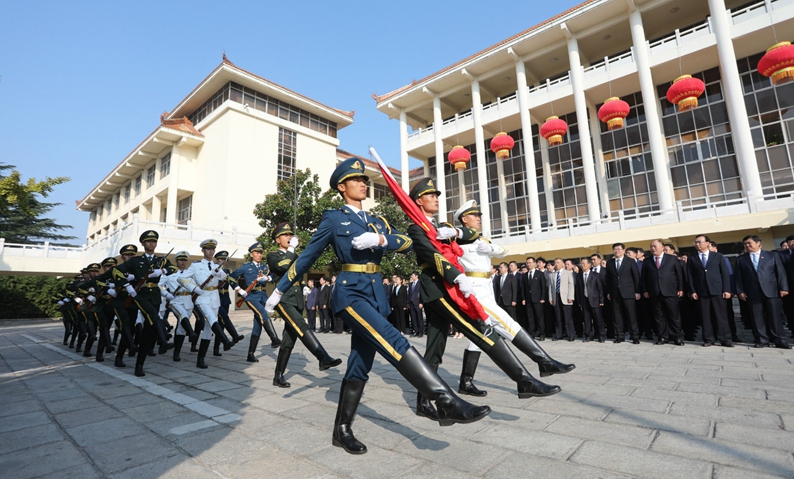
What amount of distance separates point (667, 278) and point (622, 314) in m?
1.31

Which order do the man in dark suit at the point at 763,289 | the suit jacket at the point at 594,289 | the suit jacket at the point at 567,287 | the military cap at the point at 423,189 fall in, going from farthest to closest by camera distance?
the suit jacket at the point at 567,287
the suit jacket at the point at 594,289
the man in dark suit at the point at 763,289
the military cap at the point at 423,189

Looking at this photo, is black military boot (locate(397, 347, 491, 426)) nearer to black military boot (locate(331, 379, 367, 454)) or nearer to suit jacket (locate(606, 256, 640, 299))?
black military boot (locate(331, 379, 367, 454))

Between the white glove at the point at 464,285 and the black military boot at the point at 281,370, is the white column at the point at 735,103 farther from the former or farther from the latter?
the black military boot at the point at 281,370

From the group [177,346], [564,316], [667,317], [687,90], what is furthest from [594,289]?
[687,90]

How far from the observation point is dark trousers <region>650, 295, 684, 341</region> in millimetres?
6945

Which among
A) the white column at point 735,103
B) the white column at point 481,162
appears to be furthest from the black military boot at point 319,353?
the white column at point 481,162

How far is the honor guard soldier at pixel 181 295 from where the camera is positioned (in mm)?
6477

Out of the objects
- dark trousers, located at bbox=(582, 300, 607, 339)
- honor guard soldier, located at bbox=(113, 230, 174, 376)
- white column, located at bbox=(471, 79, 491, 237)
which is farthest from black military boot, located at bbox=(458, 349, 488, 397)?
white column, located at bbox=(471, 79, 491, 237)

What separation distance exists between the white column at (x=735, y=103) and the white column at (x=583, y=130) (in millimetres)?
4746

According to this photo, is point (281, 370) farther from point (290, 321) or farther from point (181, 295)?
point (181, 295)

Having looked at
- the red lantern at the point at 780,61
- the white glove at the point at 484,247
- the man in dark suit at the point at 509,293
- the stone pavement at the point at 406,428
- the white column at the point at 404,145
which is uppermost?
the white column at the point at 404,145

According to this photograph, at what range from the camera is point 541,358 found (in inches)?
121

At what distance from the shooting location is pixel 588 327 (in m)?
8.25

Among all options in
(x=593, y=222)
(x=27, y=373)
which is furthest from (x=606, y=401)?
(x=593, y=222)
